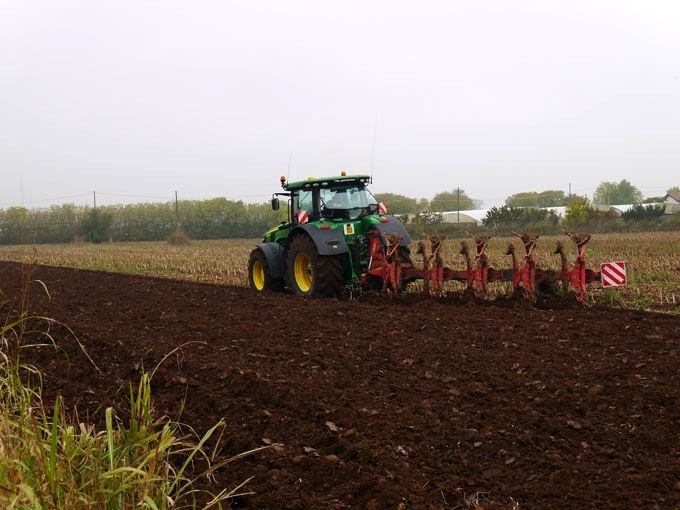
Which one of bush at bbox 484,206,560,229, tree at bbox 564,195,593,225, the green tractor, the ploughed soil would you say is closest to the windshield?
the green tractor

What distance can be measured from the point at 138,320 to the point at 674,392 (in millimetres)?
5593

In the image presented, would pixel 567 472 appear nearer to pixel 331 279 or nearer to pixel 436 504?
pixel 436 504

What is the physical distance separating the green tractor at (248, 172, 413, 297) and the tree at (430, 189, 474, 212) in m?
48.8

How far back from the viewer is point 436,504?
329cm

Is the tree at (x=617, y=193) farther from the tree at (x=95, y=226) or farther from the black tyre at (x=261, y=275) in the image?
the black tyre at (x=261, y=275)

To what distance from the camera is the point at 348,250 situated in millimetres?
10023

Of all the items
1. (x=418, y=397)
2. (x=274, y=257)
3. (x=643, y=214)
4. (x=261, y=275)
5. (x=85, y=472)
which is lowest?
(x=418, y=397)

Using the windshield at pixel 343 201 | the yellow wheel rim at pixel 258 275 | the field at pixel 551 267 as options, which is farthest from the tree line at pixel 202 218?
the windshield at pixel 343 201

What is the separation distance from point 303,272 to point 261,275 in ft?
4.77

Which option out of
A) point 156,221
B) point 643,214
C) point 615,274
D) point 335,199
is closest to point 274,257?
point 335,199

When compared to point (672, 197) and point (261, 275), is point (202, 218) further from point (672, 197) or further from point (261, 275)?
point (672, 197)

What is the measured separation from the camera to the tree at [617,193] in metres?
93.8

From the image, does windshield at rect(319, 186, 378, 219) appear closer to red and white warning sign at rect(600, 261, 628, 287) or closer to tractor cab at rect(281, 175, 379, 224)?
tractor cab at rect(281, 175, 379, 224)

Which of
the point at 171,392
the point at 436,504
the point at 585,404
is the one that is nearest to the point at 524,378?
the point at 585,404
